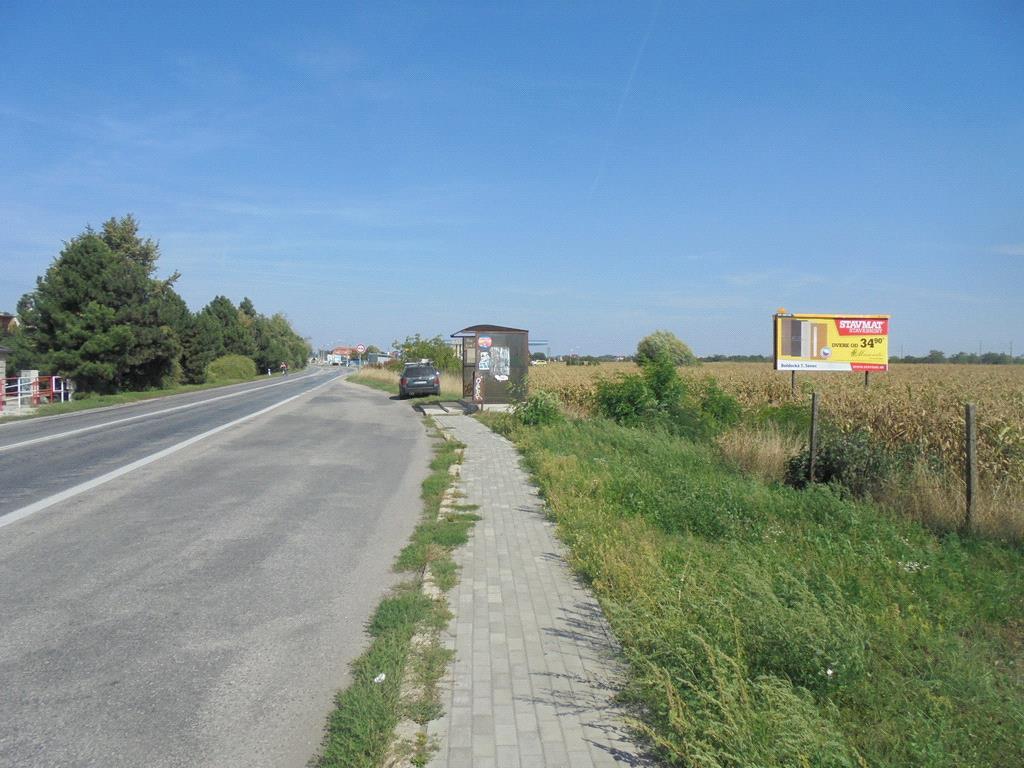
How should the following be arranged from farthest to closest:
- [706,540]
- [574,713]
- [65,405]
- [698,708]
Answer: [65,405] → [706,540] → [574,713] → [698,708]

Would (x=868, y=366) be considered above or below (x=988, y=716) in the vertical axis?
above

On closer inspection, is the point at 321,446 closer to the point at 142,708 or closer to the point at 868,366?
the point at 142,708

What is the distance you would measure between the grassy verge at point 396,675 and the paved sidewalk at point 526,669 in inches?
4.2

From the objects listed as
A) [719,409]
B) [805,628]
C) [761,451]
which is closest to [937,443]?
[761,451]

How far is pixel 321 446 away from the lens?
52.0ft

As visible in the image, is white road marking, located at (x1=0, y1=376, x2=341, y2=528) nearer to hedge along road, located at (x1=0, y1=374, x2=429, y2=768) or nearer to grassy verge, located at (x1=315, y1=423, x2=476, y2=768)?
hedge along road, located at (x1=0, y1=374, x2=429, y2=768)

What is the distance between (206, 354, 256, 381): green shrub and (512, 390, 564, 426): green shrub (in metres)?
57.4

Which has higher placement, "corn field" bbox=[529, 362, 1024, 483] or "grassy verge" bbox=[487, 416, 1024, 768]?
"corn field" bbox=[529, 362, 1024, 483]

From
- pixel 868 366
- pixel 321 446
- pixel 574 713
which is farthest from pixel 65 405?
pixel 574 713

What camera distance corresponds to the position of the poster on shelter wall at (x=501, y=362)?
23.9 metres

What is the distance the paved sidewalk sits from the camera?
11.2 feet

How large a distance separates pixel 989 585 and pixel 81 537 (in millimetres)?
8046

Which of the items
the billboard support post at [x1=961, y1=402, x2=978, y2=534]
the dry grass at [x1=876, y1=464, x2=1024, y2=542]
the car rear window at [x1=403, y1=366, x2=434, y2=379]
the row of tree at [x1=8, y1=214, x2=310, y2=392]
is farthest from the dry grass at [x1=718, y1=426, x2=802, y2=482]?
the row of tree at [x1=8, y1=214, x2=310, y2=392]

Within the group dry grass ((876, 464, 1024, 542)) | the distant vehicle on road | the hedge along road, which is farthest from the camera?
the distant vehicle on road
